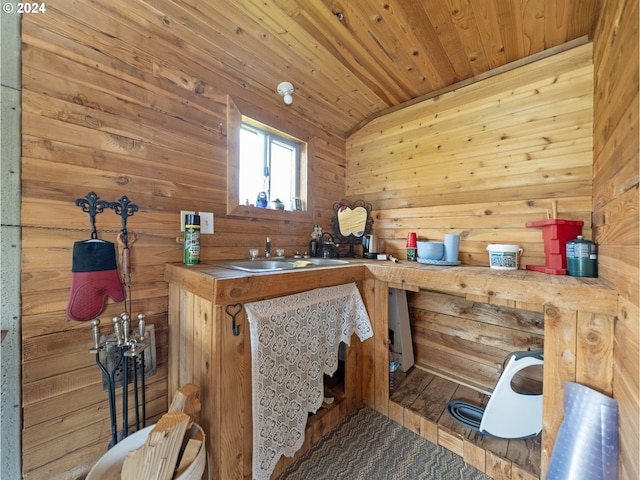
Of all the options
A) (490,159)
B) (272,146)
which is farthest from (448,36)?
(272,146)

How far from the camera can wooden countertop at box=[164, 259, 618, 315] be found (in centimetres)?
85

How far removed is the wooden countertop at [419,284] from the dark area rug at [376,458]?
2.75ft

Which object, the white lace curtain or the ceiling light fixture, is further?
the ceiling light fixture

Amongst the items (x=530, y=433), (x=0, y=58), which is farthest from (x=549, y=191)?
(x=0, y=58)

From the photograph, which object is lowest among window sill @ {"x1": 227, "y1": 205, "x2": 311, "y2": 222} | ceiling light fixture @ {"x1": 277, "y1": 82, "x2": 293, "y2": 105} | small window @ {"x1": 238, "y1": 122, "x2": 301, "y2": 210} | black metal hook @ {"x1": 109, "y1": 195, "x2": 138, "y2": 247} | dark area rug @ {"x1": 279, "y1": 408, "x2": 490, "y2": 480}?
dark area rug @ {"x1": 279, "y1": 408, "x2": 490, "y2": 480}

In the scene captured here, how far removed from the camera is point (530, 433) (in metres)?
1.17

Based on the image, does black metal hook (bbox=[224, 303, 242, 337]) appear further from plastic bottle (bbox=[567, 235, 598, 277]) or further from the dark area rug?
plastic bottle (bbox=[567, 235, 598, 277])

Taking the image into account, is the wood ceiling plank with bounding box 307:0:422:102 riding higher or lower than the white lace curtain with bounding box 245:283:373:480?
higher

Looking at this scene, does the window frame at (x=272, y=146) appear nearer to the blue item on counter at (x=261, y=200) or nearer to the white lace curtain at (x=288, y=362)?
the blue item on counter at (x=261, y=200)

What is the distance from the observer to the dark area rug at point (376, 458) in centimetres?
112

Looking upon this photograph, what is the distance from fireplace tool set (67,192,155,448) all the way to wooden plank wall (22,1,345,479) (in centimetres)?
4

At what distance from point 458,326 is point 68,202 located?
232 cm

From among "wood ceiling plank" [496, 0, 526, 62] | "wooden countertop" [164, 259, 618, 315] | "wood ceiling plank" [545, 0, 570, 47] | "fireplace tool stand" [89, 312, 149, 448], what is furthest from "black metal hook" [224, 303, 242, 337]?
"wood ceiling plank" [545, 0, 570, 47]

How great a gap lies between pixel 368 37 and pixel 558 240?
1470 mm
